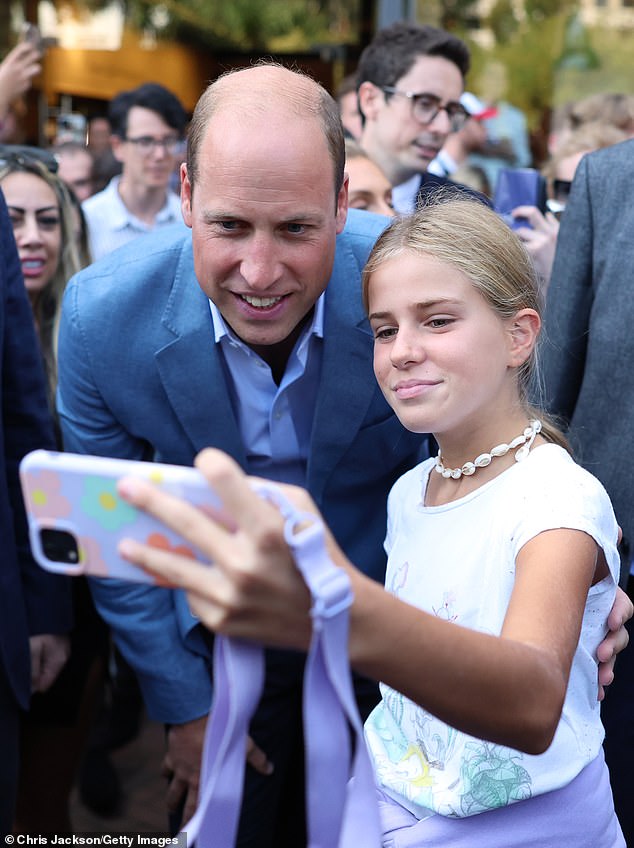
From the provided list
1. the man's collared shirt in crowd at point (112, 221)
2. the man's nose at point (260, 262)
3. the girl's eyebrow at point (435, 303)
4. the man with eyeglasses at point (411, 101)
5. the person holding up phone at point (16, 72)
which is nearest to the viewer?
the girl's eyebrow at point (435, 303)

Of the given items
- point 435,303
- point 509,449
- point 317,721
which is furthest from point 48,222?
point 317,721

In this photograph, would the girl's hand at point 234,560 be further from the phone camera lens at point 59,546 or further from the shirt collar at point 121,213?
the shirt collar at point 121,213

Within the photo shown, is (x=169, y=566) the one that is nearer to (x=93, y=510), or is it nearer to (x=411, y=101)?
(x=93, y=510)

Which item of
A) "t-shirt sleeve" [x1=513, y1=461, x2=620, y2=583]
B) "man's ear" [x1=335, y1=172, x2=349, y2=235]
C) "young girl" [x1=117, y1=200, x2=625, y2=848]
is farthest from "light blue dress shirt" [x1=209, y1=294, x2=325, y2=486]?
"t-shirt sleeve" [x1=513, y1=461, x2=620, y2=583]

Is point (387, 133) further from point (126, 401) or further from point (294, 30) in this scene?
point (294, 30)

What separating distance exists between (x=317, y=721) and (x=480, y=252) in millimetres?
918

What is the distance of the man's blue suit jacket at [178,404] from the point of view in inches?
87.9

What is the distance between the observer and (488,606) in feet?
5.08

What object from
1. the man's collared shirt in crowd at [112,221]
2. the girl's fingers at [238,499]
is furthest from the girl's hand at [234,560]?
the man's collared shirt in crowd at [112,221]

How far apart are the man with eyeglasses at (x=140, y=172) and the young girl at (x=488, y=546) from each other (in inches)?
153

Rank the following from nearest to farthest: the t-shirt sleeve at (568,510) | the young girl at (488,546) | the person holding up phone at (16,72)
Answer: the young girl at (488,546)
the t-shirt sleeve at (568,510)
the person holding up phone at (16,72)

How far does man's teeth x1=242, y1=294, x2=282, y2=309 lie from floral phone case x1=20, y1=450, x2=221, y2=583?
939 millimetres

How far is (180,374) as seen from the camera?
2215 millimetres

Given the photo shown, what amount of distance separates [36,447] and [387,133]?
2.45m
